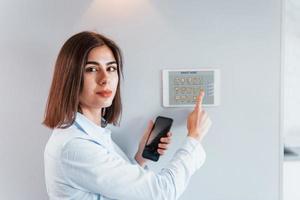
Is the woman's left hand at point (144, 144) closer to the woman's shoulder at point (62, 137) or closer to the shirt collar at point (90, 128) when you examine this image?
the shirt collar at point (90, 128)

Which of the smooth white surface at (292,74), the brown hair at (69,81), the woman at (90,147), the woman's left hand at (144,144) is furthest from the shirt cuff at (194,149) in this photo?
the smooth white surface at (292,74)

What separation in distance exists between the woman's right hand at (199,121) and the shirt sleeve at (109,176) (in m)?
0.19

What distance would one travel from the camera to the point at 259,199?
4.01 feet

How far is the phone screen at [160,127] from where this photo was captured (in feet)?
3.75

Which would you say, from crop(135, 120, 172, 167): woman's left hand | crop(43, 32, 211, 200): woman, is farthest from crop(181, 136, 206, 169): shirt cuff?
crop(135, 120, 172, 167): woman's left hand

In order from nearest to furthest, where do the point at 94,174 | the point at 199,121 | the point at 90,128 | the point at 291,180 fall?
the point at 94,174, the point at 90,128, the point at 199,121, the point at 291,180

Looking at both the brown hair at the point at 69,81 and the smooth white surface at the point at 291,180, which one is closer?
the brown hair at the point at 69,81

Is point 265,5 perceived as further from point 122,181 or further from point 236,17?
point 122,181

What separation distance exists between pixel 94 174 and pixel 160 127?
35cm

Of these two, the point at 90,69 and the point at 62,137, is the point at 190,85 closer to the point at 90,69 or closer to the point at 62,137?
the point at 90,69

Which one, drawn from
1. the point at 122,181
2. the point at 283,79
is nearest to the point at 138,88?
the point at 122,181

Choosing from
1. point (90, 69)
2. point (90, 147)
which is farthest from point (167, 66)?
→ point (90, 147)

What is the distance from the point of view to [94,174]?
87 cm

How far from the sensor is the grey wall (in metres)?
1.17
